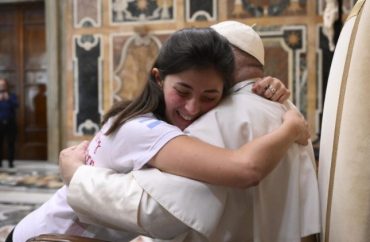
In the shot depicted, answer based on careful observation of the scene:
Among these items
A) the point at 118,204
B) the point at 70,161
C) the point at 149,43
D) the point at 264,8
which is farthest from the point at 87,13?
the point at 118,204

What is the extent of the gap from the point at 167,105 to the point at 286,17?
6431 mm

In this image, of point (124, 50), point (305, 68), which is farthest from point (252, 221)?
point (124, 50)

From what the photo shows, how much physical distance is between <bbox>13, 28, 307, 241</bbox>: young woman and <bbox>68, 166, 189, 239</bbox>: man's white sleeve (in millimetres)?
63

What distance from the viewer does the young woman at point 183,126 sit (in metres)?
1.15

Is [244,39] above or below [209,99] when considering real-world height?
above

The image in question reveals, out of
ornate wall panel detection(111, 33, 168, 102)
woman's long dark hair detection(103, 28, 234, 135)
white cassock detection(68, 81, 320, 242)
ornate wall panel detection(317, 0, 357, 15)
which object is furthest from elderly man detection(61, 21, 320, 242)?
ornate wall panel detection(111, 33, 168, 102)

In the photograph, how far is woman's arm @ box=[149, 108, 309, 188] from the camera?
1135mm

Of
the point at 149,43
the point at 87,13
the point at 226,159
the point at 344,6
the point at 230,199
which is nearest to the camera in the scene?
the point at 226,159

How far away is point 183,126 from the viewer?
1382mm

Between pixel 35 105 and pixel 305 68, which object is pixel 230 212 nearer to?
pixel 305 68

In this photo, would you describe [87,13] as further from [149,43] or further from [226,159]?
[226,159]

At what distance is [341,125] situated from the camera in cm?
117

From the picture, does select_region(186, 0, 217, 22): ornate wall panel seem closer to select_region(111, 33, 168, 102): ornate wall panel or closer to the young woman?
select_region(111, 33, 168, 102): ornate wall panel

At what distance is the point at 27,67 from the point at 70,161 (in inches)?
321
